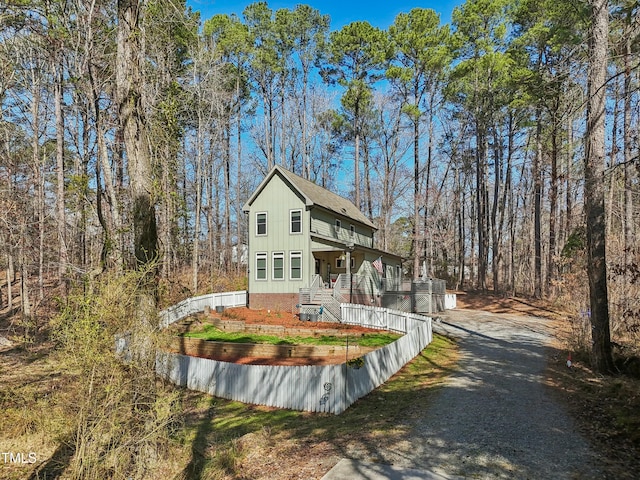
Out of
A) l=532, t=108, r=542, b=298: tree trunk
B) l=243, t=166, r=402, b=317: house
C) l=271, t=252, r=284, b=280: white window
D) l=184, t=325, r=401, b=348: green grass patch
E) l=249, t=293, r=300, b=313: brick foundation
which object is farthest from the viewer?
l=532, t=108, r=542, b=298: tree trunk

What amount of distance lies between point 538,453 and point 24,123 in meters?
20.8

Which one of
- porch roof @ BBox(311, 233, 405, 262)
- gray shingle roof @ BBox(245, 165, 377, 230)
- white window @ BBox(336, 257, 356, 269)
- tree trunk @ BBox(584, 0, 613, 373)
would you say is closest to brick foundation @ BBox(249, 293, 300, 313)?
porch roof @ BBox(311, 233, 405, 262)

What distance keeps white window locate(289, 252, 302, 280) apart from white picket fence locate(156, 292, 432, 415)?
1017 cm

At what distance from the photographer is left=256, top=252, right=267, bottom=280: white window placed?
22328 mm

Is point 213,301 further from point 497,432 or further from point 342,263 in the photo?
point 497,432

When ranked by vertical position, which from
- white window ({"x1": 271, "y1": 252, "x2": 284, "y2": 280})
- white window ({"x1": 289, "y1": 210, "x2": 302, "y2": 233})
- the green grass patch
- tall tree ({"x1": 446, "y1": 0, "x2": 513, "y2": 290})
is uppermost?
tall tree ({"x1": 446, "y1": 0, "x2": 513, "y2": 290})

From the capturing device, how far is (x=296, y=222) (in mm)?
21641

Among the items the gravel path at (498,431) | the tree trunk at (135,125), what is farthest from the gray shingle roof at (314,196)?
the tree trunk at (135,125)

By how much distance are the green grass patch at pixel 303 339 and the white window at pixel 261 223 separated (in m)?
7.65

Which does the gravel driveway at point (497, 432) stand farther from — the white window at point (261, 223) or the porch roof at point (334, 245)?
the white window at point (261, 223)

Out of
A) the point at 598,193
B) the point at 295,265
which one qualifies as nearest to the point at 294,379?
the point at 598,193

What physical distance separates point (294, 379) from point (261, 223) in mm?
15067

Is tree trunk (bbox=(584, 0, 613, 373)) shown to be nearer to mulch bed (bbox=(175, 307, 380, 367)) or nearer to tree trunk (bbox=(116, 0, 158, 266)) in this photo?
mulch bed (bbox=(175, 307, 380, 367))

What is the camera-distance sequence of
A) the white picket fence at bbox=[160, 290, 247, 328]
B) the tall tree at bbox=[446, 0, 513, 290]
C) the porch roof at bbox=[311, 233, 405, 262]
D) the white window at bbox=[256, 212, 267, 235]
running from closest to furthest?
1. the white picket fence at bbox=[160, 290, 247, 328]
2. the porch roof at bbox=[311, 233, 405, 262]
3. the white window at bbox=[256, 212, 267, 235]
4. the tall tree at bbox=[446, 0, 513, 290]
